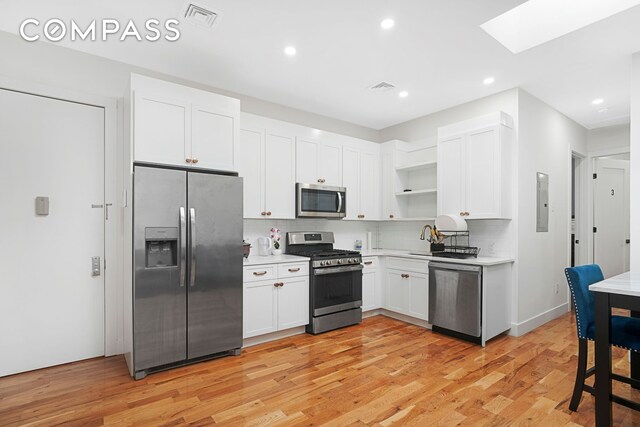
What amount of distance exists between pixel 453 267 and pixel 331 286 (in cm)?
138

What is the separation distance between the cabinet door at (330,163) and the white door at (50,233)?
95.2 inches

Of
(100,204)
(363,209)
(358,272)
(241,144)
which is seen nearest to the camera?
(100,204)

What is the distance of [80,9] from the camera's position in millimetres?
2506

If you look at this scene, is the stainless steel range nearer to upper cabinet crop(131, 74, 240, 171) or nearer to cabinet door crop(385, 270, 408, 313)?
cabinet door crop(385, 270, 408, 313)

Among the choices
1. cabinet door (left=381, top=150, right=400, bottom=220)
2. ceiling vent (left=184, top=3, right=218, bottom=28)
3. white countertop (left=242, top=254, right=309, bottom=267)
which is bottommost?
white countertop (left=242, top=254, right=309, bottom=267)

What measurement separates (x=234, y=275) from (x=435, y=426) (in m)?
2.03

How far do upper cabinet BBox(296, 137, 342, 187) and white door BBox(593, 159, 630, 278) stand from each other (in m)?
4.21

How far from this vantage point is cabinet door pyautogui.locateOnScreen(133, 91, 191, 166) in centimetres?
286

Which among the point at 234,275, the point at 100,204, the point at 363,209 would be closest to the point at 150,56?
the point at 100,204

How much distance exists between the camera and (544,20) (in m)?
2.86

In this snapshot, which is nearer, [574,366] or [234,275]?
[574,366]

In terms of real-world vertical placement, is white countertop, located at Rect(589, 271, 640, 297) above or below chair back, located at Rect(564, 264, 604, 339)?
above

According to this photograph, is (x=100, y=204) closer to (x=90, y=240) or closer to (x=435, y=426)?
(x=90, y=240)

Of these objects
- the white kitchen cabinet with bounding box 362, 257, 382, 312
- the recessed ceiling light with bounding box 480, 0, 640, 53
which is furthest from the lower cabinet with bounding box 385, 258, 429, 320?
the recessed ceiling light with bounding box 480, 0, 640, 53
